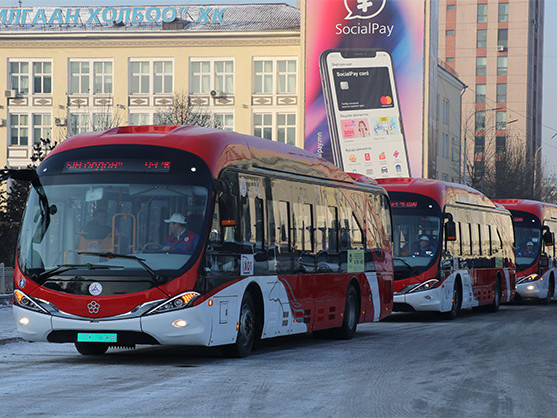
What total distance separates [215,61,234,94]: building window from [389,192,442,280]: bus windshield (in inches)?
2027

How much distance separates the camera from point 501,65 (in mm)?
130375

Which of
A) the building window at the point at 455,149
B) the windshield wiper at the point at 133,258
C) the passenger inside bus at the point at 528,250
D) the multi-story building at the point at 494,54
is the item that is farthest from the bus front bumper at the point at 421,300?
the multi-story building at the point at 494,54

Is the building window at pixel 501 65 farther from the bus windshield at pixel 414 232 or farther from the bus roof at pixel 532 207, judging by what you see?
the bus windshield at pixel 414 232

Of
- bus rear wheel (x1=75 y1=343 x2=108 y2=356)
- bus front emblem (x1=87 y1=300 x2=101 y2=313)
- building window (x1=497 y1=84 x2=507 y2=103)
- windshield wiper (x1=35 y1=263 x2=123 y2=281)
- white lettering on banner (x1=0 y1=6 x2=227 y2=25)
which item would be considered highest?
white lettering on banner (x1=0 y1=6 x2=227 y2=25)

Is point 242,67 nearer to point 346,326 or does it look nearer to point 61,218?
point 346,326

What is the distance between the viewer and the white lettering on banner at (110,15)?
76.1 metres

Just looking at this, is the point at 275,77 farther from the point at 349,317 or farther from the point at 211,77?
the point at 349,317

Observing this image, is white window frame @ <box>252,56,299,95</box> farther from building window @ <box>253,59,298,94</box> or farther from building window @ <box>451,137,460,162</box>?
building window @ <box>451,137,460,162</box>

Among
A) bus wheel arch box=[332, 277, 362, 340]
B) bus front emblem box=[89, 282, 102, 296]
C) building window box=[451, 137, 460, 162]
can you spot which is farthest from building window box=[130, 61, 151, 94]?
bus front emblem box=[89, 282, 102, 296]

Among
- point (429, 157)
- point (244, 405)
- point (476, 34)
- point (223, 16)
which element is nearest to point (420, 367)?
point (244, 405)

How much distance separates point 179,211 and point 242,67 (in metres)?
61.9

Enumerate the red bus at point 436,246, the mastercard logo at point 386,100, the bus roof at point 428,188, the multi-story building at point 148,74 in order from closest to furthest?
1. the red bus at point 436,246
2. the bus roof at point 428,188
3. the mastercard logo at point 386,100
4. the multi-story building at point 148,74

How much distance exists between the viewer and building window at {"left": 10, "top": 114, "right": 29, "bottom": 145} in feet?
248

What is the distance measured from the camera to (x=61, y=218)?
13773 millimetres
